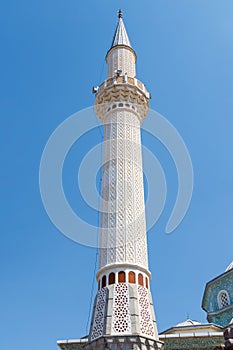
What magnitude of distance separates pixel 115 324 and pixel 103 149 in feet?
15.3

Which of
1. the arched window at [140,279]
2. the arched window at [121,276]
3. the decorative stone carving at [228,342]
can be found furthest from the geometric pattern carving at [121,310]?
the decorative stone carving at [228,342]

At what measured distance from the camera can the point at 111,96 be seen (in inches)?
431

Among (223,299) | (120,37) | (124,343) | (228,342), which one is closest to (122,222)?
(124,343)

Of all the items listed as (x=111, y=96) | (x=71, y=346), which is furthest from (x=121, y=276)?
(x=111, y=96)

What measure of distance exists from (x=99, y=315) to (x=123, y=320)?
0.52 meters

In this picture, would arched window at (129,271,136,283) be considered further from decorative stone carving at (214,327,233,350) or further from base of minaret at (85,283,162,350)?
decorative stone carving at (214,327,233,350)

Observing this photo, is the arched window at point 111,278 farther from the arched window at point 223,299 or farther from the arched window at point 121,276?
the arched window at point 223,299

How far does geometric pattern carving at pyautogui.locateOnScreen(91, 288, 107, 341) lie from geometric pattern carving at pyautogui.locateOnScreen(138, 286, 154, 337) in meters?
0.71

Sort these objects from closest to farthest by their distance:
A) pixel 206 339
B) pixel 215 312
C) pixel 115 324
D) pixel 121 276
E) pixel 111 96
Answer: pixel 115 324 < pixel 121 276 < pixel 206 339 < pixel 111 96 < pixel 215 312

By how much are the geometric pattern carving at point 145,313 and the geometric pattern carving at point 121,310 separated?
0.27 metres

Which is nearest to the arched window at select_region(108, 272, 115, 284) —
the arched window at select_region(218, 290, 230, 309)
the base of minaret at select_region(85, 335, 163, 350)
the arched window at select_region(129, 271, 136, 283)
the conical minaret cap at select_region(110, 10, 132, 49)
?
the arched window at select_region(129, 271, 136, 283)

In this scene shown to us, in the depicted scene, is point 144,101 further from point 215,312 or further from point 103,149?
point 215,312

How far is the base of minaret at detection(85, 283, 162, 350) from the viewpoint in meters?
7.04

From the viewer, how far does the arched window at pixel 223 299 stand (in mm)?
14675
